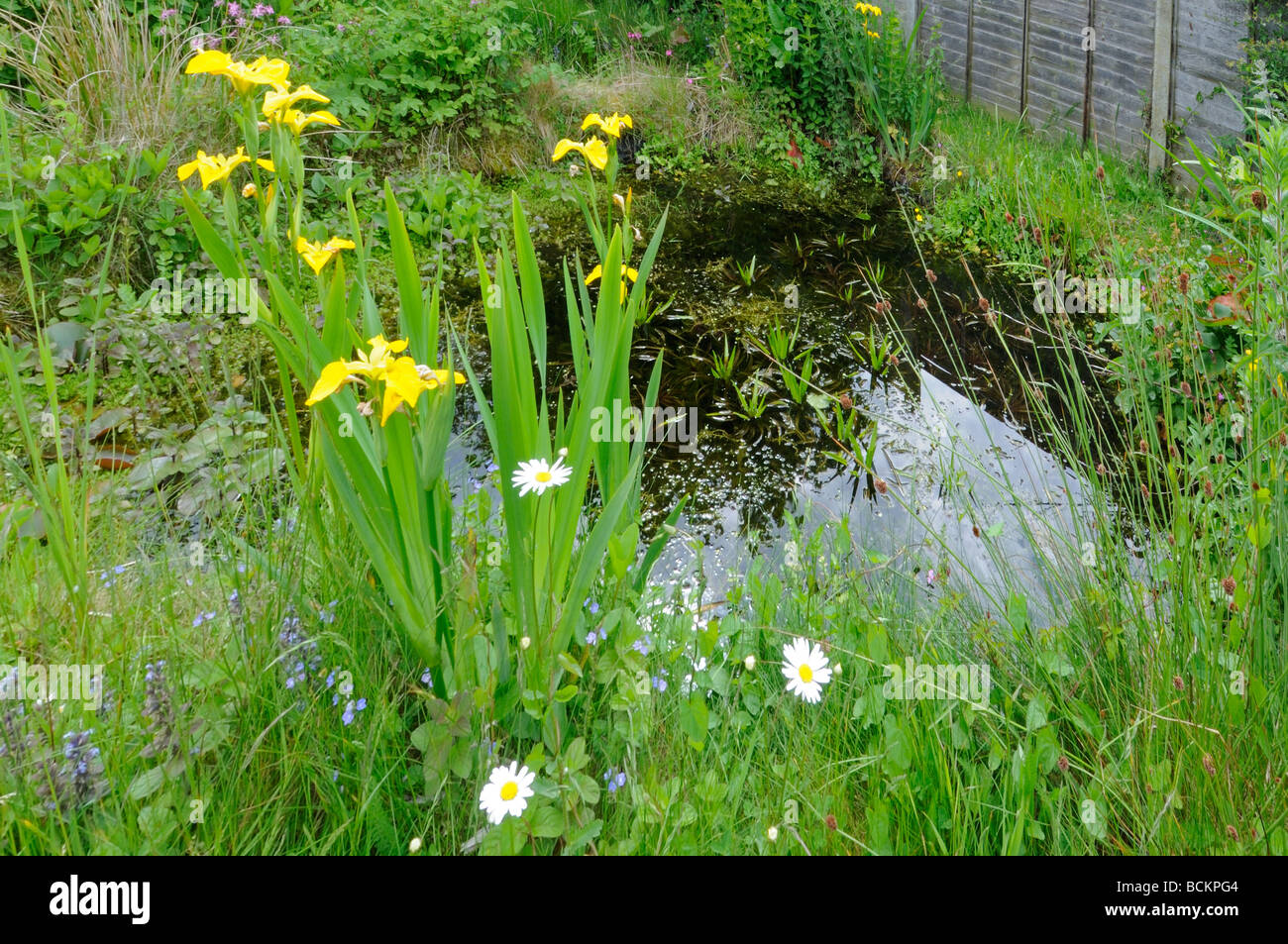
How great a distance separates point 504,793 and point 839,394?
2.48m

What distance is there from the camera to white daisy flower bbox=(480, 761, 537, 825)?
132 cm

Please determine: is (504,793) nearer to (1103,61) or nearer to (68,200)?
(68,200)

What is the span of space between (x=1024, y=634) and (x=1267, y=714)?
47 cm

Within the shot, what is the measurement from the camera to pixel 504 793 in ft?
4.43

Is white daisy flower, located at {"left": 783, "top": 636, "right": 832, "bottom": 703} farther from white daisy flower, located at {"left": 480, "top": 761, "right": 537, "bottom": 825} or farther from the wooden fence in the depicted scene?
the wooden fence

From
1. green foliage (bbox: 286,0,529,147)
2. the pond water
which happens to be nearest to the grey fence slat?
the pond water

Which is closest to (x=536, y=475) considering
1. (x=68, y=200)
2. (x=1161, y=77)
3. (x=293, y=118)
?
(x=293, y=118)

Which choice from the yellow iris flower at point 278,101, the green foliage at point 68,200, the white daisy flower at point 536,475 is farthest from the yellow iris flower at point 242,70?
the green foliage at point 68,200

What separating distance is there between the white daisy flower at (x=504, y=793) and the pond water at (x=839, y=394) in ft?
2.72

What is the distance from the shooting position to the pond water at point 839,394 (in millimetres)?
2615

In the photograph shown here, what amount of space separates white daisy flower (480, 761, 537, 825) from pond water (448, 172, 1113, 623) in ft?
2.72

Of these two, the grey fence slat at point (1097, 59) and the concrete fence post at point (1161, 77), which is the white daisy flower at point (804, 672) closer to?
the grey fence slat at point (1097, 59)
